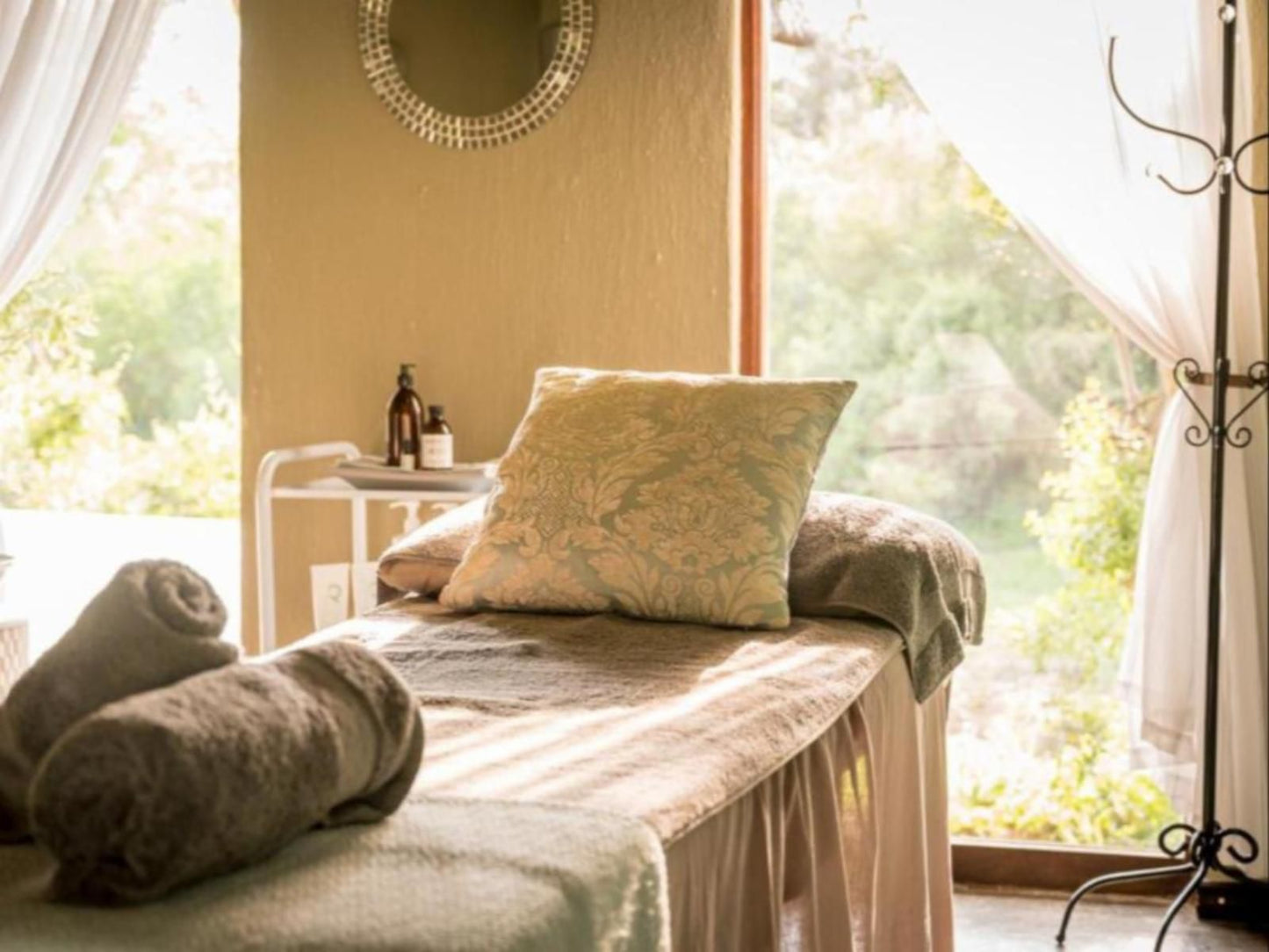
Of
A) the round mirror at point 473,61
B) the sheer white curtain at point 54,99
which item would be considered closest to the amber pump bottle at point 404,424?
the round mirror at point 473,61

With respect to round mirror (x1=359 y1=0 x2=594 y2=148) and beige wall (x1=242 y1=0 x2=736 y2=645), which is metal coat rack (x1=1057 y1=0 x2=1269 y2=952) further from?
round mirror (x1=359 y1=0 x2=594 y2=148)

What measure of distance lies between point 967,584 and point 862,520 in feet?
0.73

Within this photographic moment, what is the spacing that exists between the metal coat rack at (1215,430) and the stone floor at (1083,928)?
4 centimetres

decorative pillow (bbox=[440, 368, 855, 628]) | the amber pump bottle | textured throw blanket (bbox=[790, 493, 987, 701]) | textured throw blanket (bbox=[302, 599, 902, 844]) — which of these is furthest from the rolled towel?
the amber pump bottle

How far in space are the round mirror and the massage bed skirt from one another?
1.41m

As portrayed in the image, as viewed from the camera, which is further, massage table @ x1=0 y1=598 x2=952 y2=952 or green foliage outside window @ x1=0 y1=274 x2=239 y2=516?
green foliage outside window @ x1=0 y1=274 x2=239 y2=516

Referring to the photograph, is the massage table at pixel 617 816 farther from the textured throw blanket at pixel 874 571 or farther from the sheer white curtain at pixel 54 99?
the sheer white curtain at pixel 54 99

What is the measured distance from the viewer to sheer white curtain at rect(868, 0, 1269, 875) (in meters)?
3.18

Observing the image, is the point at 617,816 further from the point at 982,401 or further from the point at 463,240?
the point at 463,240

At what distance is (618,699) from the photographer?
2020mm

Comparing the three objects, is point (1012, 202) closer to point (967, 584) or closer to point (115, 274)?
point (967, 584)

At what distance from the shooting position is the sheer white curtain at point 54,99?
3686 millimetres

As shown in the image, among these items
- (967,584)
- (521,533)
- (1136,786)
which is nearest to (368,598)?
(521,533)

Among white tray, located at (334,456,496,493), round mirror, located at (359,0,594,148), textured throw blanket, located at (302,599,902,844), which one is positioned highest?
round mirror, located at (359,0,594,148)
